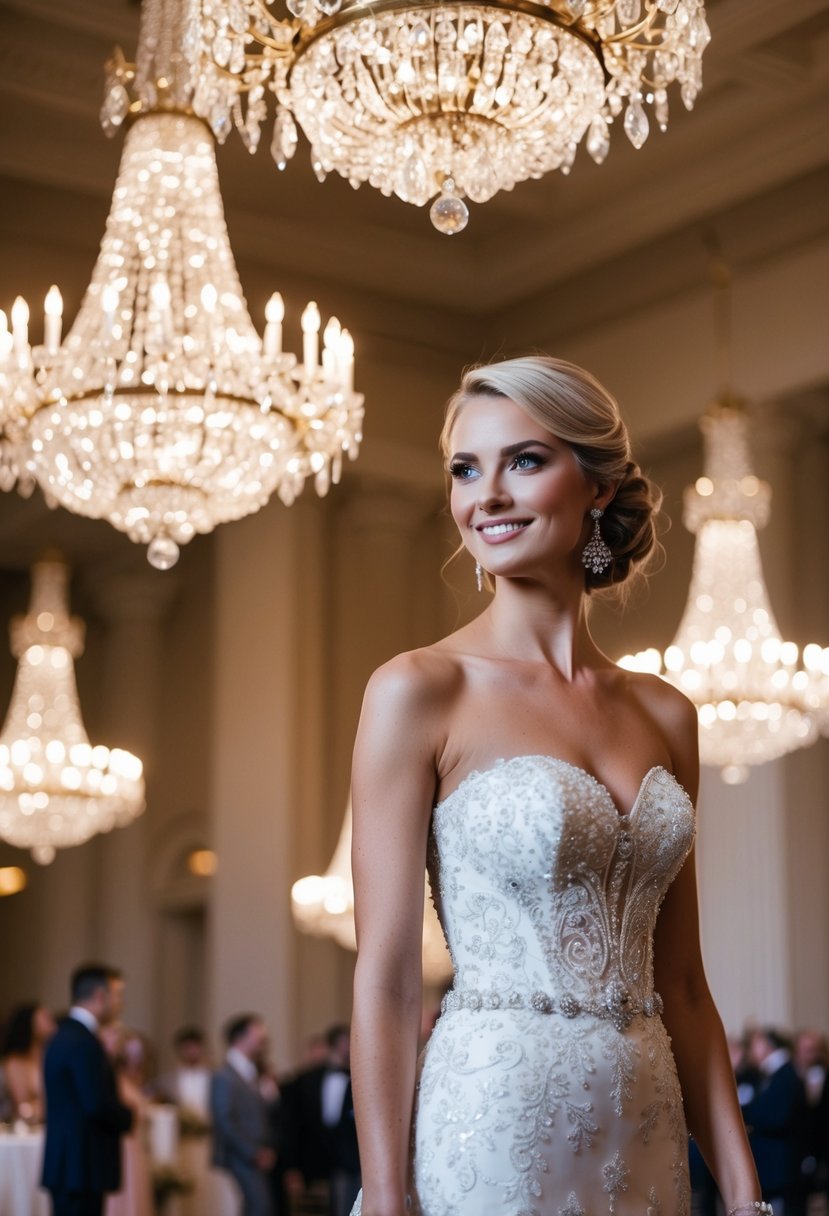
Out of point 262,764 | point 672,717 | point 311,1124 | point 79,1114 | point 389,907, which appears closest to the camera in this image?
point 389,907

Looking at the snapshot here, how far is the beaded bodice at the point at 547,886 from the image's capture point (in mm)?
2287

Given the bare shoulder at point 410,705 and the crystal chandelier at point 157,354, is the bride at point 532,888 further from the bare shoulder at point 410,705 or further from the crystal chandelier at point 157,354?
the crystal chandelier at point 157,354

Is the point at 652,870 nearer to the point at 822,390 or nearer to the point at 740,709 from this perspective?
the point at 740,709

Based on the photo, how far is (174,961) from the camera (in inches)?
684

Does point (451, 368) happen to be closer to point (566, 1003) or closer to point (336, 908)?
point (336, 908)

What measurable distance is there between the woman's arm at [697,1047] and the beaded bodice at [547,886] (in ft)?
0.37

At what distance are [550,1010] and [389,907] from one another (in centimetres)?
26

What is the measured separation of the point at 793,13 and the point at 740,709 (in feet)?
13.0

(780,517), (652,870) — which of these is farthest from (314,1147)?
(652,870)

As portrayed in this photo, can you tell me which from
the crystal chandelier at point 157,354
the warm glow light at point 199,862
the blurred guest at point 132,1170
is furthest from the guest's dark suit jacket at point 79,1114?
the warm glow light at point 199,862

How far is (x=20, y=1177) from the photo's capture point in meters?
8.34

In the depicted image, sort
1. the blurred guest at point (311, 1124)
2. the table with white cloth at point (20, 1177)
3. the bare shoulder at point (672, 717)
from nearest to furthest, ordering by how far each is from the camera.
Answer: the bare shoulder at point (672, 717), the table with white cloth at point (20, 1177), the blurred guest at point (311, 1124)

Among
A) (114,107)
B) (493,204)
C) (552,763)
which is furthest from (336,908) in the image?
(552,763)

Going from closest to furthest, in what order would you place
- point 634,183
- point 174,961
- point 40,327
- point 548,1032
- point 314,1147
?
point 548,1032 → point 314,1147 → point 634,183 → point 40,327 → point 174,961
